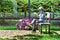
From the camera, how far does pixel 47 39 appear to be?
9.63 meters

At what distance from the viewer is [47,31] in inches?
474

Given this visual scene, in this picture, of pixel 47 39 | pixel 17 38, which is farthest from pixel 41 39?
pixel 17 38

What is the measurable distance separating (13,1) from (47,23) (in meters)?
6.84

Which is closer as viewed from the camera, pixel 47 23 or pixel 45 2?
pixel 47 23

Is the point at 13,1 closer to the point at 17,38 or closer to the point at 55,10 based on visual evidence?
the point at 55,10

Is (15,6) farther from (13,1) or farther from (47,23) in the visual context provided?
(47,23)

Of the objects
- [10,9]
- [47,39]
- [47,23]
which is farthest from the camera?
[10,9]

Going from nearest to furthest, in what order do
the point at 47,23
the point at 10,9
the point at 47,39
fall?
the point at 47,39, the point at 47,23, the point at 10,9

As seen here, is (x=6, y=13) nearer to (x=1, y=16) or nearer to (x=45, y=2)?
(x=1, y=16)

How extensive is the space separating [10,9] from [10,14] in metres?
0.35

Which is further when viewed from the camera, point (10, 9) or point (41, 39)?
point (10, 9)

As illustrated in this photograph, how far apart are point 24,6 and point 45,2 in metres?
1.43

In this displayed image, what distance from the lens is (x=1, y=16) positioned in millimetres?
18000

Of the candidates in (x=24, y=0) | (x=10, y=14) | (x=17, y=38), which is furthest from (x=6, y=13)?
(x=17, y=38)
